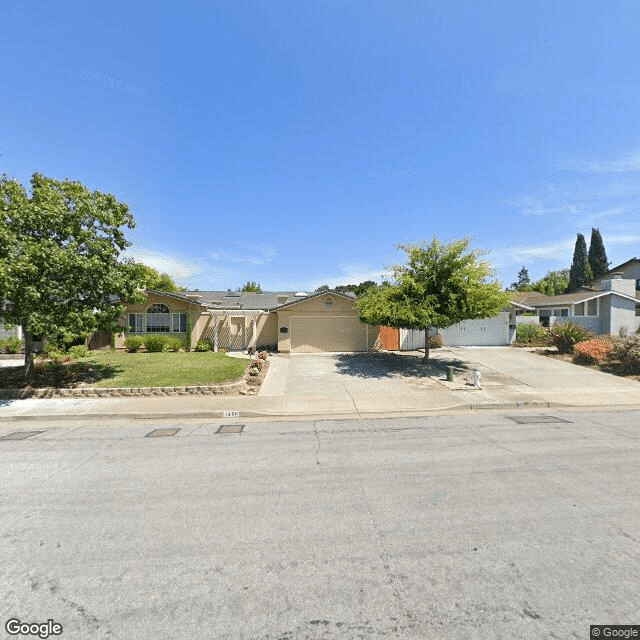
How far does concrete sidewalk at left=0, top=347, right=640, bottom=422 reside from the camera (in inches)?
363

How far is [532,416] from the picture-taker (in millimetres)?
9008

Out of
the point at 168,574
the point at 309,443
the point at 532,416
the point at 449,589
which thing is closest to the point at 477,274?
the point at 532,416

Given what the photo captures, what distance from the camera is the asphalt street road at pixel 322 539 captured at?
269 cm

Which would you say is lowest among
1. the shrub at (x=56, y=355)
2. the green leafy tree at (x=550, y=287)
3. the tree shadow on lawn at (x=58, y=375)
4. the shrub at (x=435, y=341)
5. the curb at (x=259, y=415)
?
the curb at (x=259, y=415)

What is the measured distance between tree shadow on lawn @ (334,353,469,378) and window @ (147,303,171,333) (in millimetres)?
10978

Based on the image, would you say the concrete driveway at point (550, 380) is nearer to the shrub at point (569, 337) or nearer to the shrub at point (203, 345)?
the shrub at point (569, 337)

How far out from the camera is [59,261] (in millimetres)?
9938

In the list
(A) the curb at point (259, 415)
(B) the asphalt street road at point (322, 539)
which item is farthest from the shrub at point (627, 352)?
(B) the asphalt street road at point (322, 539)

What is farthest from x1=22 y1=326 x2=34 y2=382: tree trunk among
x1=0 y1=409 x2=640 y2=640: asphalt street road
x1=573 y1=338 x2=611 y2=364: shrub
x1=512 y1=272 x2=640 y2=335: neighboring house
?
x1=512 y1=272 x2=640 y2=335: neighboring house

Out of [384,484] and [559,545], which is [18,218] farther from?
[559,545]

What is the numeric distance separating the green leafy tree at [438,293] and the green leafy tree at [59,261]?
1015 cm

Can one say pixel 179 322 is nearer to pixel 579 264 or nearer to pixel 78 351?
pixel 78 351

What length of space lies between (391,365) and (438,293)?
415 cm

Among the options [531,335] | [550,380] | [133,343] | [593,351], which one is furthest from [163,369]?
[531,335]
